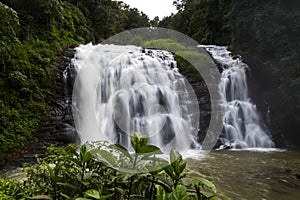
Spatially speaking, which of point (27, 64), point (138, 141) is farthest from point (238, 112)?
point (138, 141)

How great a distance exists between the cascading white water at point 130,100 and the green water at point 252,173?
1.63m

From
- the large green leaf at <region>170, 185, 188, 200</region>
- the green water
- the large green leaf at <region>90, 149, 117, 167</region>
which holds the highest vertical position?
the large green leaf at <region>90, 149, 117, 167</region>

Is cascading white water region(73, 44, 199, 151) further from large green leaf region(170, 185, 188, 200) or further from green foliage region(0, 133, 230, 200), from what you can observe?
large green leaf region(170, 185, 188, 200)

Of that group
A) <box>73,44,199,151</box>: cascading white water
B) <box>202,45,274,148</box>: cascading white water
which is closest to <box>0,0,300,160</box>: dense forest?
<box>202,45,274,148</box>: cascading white water

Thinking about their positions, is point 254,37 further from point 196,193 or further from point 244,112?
point 196,193

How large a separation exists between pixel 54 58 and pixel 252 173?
8208 mm

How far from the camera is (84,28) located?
Result: 16.5 m

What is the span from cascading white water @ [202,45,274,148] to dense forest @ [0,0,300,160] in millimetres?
530

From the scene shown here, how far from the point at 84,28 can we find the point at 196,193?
16.6 m

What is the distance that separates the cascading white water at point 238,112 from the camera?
937cm

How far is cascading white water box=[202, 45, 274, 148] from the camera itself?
937 cm

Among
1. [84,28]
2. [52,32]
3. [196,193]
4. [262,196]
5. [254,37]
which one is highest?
[84,28]

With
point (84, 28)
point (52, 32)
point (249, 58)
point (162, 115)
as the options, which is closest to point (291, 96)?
point (249, 58)

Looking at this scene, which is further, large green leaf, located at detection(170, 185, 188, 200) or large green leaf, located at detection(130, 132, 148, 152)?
large green leaf, located at detection(130, 132, 148, 152)
